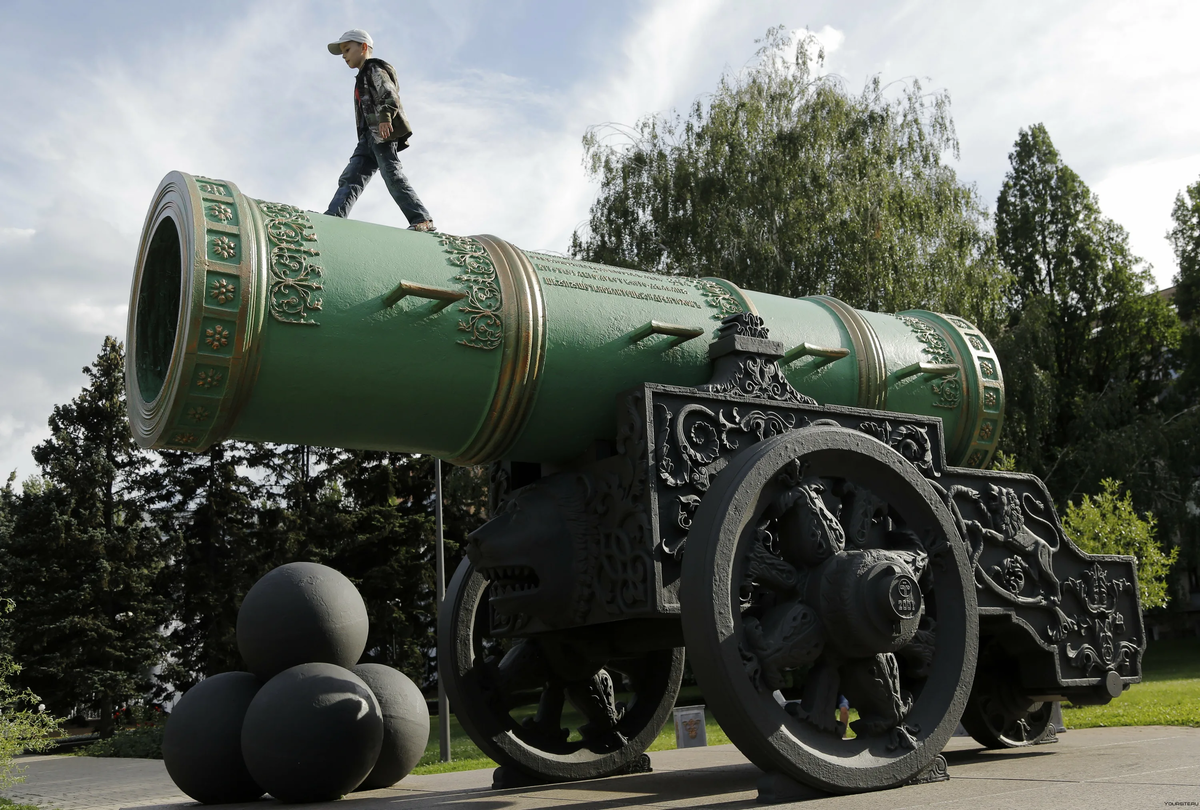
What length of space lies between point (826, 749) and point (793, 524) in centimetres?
96

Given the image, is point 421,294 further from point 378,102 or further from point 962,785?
point 962,785

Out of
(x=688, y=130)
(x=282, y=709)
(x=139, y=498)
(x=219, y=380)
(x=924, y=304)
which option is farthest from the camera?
(x=139, y=498)

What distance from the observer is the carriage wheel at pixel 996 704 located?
6.52 metres

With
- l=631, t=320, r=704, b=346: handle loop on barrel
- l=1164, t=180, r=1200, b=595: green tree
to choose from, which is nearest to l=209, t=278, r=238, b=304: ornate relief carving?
l=631, t=320, r=704, b=346: handle loop on barrel

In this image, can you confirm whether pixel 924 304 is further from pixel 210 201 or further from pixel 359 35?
pixel 210 201

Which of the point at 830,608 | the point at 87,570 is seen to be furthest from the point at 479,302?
the point at 87,570

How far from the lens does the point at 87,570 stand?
1049 inches

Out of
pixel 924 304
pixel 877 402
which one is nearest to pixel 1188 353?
pixel 924 304

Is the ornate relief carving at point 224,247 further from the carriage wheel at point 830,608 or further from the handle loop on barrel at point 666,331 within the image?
the carriage wheel at point 830,608

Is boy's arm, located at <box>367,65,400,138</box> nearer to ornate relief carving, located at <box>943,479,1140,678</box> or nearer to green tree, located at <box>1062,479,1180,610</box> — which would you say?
ornate relief carving, located at <box>943,479,1140,678</box>

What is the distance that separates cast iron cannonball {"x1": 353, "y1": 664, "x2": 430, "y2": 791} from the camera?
289 inches

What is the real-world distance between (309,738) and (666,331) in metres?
3.34

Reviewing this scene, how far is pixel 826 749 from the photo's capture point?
454cm

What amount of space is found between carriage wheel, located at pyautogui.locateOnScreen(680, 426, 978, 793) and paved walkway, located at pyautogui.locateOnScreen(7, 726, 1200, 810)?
27 centimetres
